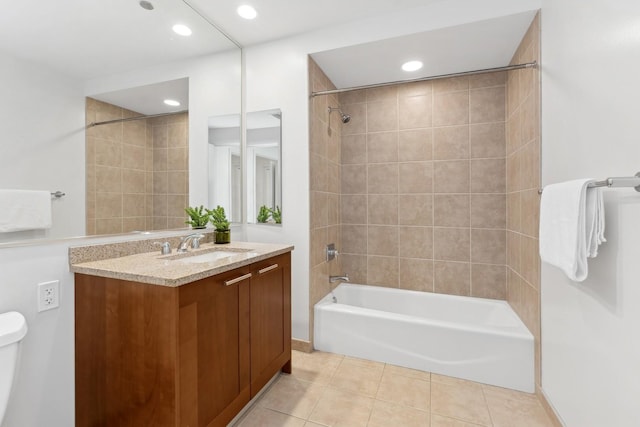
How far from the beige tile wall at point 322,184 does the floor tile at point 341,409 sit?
0.58 meters

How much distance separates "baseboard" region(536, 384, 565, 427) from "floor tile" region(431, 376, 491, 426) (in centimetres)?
30

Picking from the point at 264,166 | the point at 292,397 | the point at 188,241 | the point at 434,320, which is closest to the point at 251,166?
the point at 264,166

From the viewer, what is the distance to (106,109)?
1.49 m

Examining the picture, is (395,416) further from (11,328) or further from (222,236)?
(11,328)

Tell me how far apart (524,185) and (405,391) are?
1.56 meters

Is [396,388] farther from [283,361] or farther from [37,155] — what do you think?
[37,155]

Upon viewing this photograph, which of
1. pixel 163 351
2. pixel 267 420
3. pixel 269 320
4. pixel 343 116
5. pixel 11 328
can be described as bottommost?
pixel 267 420

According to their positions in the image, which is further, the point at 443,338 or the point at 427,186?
the point at 427,186

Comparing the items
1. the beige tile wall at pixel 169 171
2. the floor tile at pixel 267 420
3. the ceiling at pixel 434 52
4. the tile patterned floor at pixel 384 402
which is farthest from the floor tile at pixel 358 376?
the ceiling at pixel 434 52

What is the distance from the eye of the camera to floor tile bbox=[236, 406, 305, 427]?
1528 mm

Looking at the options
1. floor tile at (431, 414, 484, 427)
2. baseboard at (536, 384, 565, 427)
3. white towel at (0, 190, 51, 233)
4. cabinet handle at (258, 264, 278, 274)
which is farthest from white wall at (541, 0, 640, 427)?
white towel at (0, 190, 51, 233)

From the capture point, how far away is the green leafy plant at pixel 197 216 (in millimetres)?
2007

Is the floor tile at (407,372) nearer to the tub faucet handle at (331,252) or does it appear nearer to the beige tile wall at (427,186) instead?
the beige tile wall at (427,186)

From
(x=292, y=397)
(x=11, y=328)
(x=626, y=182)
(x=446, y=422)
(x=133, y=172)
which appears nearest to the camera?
(x=626, y=182)
